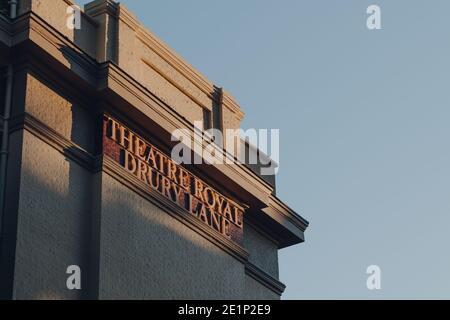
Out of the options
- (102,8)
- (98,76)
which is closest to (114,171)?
(98,76)

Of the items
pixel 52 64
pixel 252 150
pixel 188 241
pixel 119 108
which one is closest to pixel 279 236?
pixel 252 150

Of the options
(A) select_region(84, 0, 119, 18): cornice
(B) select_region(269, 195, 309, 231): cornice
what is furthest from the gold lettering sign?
(A) select_region(84, 0, 119, 18): cornice

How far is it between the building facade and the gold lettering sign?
0.02 m

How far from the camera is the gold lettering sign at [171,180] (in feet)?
69.0

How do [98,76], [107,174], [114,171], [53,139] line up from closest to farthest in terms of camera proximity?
[53,139] < [107,174] < [114,171] < [98,76]

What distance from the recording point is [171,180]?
2208 cm

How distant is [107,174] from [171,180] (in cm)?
184

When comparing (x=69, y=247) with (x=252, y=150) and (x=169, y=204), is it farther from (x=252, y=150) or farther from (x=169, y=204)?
(x=252, y=150)

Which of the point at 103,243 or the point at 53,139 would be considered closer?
the point at 53,139

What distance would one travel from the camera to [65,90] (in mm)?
20562

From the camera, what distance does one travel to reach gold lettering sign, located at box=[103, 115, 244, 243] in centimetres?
2103

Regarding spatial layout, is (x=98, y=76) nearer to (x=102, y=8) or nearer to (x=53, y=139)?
(x=53, y=139)

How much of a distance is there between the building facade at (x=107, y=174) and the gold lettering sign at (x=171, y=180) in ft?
0.08

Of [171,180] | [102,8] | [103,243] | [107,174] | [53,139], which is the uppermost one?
[102,8]
